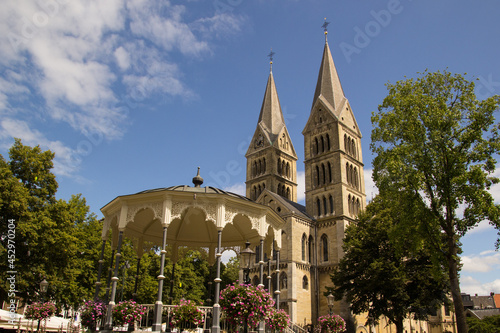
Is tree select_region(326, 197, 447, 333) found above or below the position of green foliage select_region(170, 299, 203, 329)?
above

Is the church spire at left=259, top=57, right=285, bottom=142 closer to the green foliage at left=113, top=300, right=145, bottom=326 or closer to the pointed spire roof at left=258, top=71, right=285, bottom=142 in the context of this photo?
the pointed spire roof at left=258, top=71, right=285, bottom=142

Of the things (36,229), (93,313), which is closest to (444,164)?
(93,313)

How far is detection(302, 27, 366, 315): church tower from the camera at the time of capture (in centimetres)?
4638

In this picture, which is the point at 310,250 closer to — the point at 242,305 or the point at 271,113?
the point at 271,113

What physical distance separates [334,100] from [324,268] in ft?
77.5

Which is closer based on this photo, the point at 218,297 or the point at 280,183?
the point at 218,297

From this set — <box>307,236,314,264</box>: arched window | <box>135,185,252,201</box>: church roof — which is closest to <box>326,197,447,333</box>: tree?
<box>307,236,314,264</box>: arched window

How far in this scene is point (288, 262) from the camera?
42688 millimetres

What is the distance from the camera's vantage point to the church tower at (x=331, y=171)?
4638cm

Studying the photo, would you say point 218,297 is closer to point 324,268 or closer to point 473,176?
point 473,176

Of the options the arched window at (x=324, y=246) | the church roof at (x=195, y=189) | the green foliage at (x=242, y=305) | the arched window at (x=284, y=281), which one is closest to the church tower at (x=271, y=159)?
the arched window at (x=324, y=246)

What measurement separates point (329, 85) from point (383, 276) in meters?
35.0

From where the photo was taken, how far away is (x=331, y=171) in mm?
50781

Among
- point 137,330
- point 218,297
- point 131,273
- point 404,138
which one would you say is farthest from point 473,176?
point 131,273
